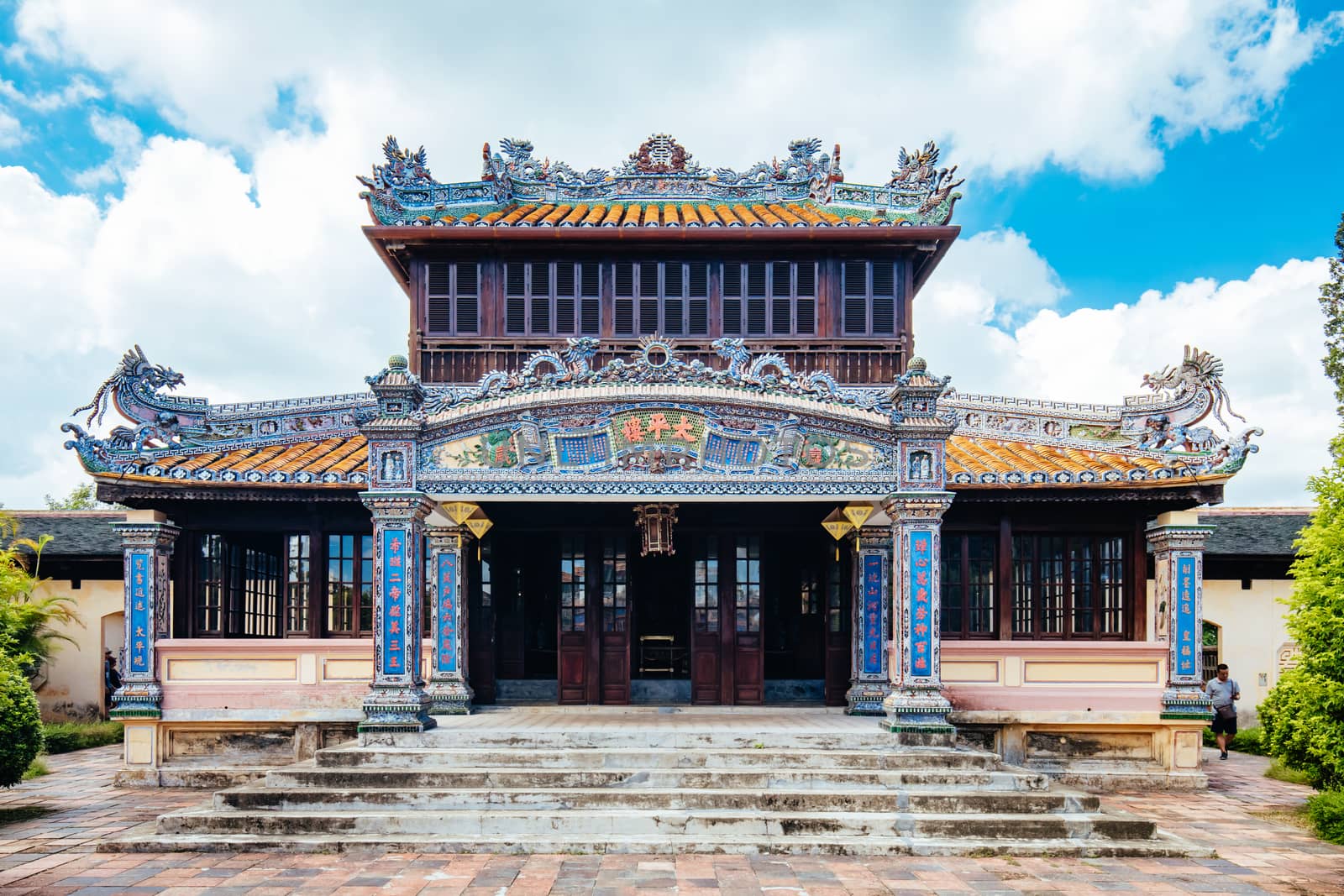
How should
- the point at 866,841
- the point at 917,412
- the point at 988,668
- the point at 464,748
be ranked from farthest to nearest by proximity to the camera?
the point at 988,668 < the point at 917,412 < the point at 464,748 < the point at 866,841

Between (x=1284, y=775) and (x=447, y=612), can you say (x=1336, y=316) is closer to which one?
(x=1284, y=775)

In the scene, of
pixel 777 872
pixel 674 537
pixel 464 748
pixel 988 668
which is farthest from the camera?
pixel 674 537

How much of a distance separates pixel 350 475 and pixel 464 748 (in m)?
4.27

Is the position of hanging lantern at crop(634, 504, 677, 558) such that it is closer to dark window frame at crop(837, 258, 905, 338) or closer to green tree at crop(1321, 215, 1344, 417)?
dark window frame at crop(837, 258, 905, 338)

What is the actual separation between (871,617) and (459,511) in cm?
608

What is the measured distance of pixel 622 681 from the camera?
14.5 meters

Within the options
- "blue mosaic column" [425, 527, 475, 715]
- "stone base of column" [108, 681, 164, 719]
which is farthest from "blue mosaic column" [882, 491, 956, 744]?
"stone base of column" [108, 681, 164, 719]

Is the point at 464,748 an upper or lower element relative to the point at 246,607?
lower

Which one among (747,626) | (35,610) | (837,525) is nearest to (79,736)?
(35,610)

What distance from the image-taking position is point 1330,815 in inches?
402

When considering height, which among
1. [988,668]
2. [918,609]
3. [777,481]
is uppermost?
[777,481]

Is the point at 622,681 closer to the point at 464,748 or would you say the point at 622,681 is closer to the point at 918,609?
the point at 464,748

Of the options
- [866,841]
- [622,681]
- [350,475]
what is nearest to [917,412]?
[866,841]

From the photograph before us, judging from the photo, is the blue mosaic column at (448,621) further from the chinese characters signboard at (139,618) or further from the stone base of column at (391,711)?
the chinese characters signboard at (139,618)
